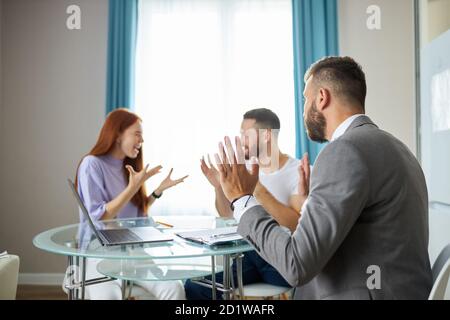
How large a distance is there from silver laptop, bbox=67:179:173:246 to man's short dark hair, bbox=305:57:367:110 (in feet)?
2.63

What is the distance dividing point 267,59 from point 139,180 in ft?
5.99

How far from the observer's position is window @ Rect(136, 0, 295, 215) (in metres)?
3.54

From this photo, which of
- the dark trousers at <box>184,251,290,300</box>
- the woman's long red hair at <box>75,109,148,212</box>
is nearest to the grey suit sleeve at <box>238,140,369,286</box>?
the dark trousers at <box>184,251,290,300</box>

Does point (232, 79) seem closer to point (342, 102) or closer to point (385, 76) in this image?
point (385, 76)

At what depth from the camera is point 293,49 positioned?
3469 mm

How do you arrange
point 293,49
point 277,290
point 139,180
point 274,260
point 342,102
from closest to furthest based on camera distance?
point 274,260, point 342,102, point 277,290, point 139,180, point 293,49

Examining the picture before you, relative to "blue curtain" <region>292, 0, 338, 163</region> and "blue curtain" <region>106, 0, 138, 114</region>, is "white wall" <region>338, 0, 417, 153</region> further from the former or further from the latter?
"blue curtain" <region>106, 0, 138, 114</region>

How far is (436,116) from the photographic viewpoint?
7.68 ft

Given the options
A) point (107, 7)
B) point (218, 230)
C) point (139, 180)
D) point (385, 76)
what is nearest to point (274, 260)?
point (218, 230)

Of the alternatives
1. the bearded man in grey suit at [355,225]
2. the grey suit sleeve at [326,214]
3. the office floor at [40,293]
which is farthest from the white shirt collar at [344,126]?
the office floor at [40,293]

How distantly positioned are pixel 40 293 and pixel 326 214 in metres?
3.05

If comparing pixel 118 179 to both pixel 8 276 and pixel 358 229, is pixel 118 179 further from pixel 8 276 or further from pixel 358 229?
pixel 358 229

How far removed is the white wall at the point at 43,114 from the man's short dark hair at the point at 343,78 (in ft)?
8.93

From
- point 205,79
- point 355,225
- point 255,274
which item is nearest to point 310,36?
point 205,79
